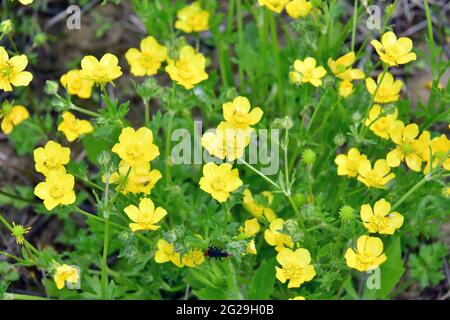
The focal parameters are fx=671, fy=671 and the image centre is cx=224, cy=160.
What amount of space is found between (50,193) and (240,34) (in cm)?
126

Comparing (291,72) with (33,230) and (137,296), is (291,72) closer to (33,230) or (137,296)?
(137,296)

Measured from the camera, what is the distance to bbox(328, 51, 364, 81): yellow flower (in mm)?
2533

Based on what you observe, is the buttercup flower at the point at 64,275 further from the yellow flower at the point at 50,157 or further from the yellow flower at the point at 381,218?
the yellow flower at the point at 381,218

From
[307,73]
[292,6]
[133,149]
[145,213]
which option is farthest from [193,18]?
[145,213]

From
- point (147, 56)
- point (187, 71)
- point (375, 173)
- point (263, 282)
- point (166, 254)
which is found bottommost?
point (263, 282)

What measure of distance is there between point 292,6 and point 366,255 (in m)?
1.05

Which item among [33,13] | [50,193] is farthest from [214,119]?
[33,13]

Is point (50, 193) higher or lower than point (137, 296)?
higher

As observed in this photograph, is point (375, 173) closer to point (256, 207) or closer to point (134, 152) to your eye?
point (256, 207)

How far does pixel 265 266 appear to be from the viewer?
2.49 metres

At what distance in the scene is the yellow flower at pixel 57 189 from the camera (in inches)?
86.9

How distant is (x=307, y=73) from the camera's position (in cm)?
250

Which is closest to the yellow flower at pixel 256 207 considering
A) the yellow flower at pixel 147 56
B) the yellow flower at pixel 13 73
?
the yellow flower at pixel 147 56

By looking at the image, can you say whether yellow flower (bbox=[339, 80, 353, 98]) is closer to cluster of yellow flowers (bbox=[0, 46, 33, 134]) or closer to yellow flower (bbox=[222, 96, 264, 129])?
yellow flower (bbox=[222, 96, 264, 129])
